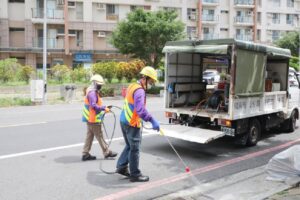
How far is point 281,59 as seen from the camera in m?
11.4

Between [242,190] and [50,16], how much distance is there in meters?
39.6

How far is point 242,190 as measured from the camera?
20.5ft

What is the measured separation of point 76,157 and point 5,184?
2.08m

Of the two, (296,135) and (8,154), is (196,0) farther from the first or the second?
(8,154)

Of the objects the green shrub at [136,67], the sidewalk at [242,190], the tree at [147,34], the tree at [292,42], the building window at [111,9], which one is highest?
the building window at [111,9]

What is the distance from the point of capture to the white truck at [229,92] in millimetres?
8680

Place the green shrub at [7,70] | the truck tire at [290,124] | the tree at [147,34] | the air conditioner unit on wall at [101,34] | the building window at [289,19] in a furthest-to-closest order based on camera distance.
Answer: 1. the building window at [289,19]
2. the air conditioner unit on wall at [101,34]
3. the tree at [147,34]
4. the green shrub at [7,70]
5. the truck tire at [290,124]

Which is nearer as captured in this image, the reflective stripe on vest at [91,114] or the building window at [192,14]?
the reflective stripe on vest at [91,114]

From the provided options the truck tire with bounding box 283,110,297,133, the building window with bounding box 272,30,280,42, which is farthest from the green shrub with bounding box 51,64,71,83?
the building window with bounding box 272,30,280,42

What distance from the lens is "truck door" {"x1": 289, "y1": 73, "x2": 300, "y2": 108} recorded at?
1155 centimetres

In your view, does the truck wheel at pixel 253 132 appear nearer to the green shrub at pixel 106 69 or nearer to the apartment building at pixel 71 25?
the green shrub at pixel 106 69

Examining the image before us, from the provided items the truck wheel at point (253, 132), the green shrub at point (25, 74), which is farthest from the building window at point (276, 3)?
the truck wheel at point (253, 132)

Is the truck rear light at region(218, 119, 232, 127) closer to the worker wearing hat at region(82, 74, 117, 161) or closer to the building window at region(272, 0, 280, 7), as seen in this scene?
the worker wearing hat at region(82, 74, 117, 161)

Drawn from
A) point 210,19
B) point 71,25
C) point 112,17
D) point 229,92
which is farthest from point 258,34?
point 229,92
